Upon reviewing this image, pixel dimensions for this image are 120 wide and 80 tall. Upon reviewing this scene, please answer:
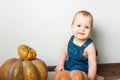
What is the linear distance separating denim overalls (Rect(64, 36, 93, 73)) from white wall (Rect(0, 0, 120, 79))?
12 centimetres

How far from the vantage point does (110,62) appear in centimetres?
153

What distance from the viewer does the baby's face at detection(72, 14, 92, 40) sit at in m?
1.24

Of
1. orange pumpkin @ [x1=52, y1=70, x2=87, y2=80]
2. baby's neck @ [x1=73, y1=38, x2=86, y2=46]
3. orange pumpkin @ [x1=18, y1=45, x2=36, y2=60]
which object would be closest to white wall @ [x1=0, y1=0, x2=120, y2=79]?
baby's neck @ [x1=73, y1=38, x2=86, y2=46]

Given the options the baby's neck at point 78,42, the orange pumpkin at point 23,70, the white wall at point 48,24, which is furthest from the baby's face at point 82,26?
the orange pumpkin at point 23,70

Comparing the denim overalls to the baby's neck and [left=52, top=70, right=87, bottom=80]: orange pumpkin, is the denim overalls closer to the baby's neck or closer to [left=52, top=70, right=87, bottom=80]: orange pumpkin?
the baby's neck

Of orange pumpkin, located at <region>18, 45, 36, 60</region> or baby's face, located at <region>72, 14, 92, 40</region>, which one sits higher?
baby's face, located at <region>72, 14, 92, 40</region>

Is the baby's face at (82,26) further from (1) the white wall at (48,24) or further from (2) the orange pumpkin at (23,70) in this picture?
(2) the orange pumpkin at (23,70)

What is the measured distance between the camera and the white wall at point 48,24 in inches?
52.9

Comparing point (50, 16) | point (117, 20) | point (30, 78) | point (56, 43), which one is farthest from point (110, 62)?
point (30, 78)

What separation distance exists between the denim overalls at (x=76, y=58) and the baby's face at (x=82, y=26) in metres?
0.07

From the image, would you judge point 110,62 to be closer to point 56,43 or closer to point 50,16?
point 56,43

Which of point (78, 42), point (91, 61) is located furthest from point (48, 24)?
point (91, 61)

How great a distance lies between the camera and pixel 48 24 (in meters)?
1.39

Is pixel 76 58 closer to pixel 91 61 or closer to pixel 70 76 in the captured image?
pixel 91 61
